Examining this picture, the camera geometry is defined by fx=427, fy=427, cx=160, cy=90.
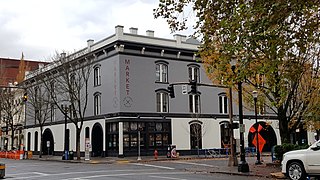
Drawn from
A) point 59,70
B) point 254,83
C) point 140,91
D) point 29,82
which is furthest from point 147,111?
point 29,82

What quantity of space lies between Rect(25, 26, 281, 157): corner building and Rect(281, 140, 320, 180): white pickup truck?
2510cm

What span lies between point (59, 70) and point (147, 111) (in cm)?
1126

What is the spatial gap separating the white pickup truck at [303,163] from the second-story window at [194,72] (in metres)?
31.8

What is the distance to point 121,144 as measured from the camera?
4222cm

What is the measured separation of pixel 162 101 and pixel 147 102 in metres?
1.97

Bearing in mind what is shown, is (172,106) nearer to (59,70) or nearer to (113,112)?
(113,112)

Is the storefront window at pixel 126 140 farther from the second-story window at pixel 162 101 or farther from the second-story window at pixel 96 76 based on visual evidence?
the second-story window at pixel 96 76

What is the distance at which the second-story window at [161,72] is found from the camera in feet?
→ 151

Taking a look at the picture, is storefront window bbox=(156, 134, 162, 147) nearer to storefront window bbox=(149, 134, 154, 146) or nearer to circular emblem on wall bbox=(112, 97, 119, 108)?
storefront window bbox=(149, 134, 154, 146)

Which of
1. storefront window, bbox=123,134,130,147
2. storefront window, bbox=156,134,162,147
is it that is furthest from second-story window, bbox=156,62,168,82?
storefront window, bbox=123,134,130,147

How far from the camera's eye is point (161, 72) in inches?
1823

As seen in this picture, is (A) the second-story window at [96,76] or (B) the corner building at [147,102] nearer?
(B) the corner building at [147,102]

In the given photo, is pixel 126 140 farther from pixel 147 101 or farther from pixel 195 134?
pixel 195 134

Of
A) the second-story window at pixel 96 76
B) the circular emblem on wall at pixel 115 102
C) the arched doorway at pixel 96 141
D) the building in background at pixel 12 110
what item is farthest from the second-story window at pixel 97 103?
the building in background at pixel 12 110
